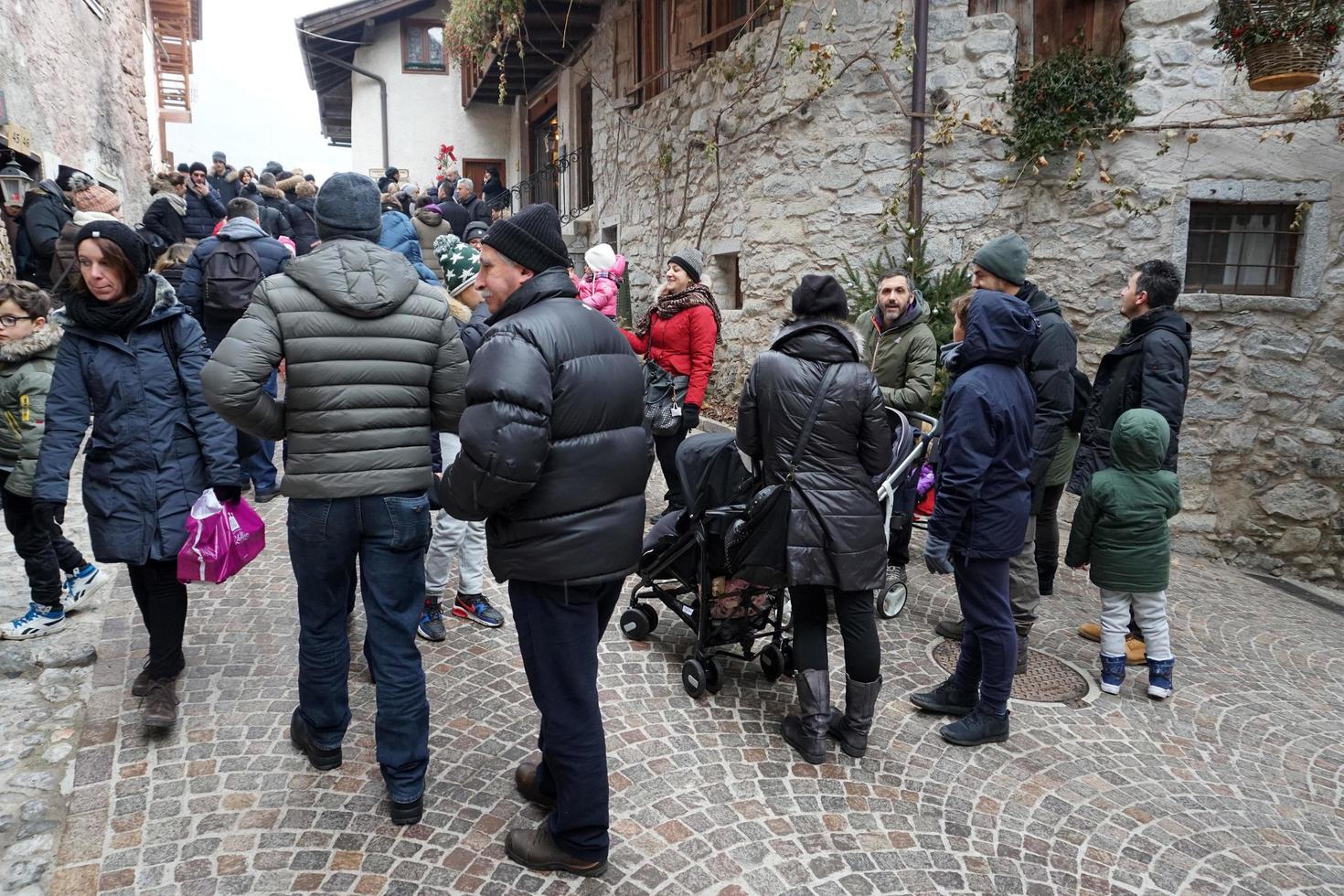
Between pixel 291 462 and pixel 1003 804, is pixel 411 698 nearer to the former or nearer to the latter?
pixel 291 462

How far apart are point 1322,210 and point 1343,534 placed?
2.67 meters

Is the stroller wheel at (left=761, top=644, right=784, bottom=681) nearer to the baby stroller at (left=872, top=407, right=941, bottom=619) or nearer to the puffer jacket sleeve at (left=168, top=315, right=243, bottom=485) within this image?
the baby stroller at (left=872, top=407, right=941, bottom=619)

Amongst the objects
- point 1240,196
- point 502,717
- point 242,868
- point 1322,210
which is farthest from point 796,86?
point 242,868

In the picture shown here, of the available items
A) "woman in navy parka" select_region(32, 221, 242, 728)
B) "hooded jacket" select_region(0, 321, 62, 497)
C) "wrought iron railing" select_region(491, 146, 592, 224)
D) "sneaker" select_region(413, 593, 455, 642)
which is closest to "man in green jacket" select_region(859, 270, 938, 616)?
"sneaker" select_region(413, 593, 455, 642)

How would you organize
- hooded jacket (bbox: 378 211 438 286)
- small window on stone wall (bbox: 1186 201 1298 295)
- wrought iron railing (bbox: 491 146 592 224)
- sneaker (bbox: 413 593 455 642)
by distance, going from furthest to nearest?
1. wrought iron railing (bbox: 491 146 592 224)
2. small window on stone wall (bbox: 1186 201 1298 295)
3. hooded jacket (bbox: 378 211 438 286)
4. sneaker (bbox: 413 593 455 642)

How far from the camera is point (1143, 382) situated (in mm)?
4500

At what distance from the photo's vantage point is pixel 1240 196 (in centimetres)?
713

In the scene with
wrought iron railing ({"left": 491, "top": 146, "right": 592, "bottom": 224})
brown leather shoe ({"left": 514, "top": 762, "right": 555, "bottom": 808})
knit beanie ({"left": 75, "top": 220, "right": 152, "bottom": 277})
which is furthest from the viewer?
wrought iron railing ({"left": 491, "top": 146, "right": 592, "bottom": 224})

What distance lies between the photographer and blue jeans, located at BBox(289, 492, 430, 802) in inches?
112

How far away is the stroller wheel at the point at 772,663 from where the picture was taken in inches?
161

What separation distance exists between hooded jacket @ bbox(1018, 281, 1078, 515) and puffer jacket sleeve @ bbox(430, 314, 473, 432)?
2808mm

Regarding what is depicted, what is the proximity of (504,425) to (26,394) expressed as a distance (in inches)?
122

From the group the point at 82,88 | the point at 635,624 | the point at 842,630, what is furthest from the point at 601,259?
the point at 82,88

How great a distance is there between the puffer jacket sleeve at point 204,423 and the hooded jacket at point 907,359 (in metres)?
3.42
